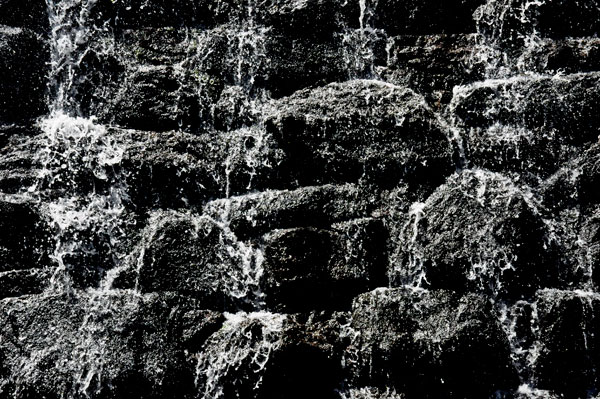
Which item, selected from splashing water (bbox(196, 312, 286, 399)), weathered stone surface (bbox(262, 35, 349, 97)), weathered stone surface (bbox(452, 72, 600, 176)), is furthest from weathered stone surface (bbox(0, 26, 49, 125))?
weathered stone surface (bbox(452, 72, 600, 176))

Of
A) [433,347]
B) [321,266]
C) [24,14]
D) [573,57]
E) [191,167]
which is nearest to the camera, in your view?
[433,347]

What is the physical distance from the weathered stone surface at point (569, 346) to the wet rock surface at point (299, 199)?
0.02 meters

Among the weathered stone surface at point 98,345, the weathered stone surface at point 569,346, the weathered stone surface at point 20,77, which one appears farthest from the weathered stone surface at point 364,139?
the weathered stone surface at point 20,77

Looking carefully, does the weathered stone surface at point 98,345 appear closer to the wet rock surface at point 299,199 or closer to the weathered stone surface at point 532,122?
the wet rock surface at point 299,199

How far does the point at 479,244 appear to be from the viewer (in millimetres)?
6723

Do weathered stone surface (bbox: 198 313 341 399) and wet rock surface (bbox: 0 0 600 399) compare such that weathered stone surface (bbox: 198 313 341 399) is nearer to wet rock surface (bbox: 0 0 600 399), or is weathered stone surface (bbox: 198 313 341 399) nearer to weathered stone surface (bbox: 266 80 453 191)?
wet rock surface (bbox: 0 0 600 399)

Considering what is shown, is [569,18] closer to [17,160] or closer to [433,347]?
[433,347]

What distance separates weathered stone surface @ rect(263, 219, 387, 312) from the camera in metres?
6.85

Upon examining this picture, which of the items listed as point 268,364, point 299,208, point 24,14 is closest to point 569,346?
point 268,364

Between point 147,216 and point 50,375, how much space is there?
6.33 feet

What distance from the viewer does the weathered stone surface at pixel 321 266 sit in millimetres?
6848

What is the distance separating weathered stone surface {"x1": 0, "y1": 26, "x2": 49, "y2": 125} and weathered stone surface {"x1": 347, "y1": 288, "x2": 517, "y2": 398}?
4.85 metres

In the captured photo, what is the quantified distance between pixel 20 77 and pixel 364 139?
4.29 meters

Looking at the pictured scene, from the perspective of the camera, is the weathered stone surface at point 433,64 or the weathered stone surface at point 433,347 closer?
the weathered stone surface at point 433,347
